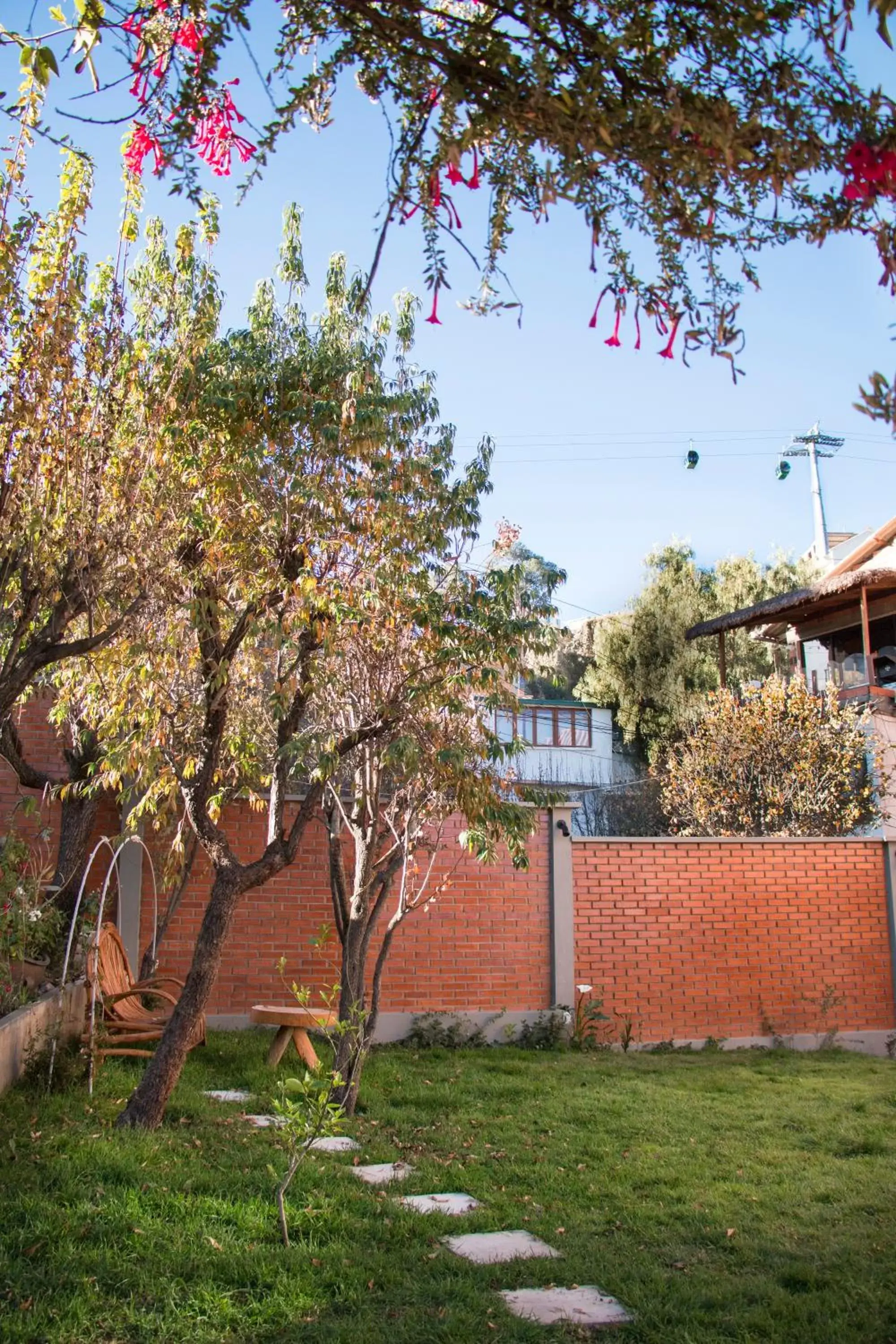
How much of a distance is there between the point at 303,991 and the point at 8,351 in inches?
128

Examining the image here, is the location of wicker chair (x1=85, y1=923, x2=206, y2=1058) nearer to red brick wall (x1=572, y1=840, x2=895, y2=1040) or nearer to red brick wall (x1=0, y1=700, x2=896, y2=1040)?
red brick wall (x1=0, y1=700, x2=896, y2=1040)

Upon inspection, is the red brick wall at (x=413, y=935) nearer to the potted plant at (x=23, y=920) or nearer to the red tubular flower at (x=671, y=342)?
the potted plant at (x=23, y=920)

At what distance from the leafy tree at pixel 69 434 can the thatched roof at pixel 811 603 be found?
1227 cm

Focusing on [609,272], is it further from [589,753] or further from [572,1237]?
[589,753]

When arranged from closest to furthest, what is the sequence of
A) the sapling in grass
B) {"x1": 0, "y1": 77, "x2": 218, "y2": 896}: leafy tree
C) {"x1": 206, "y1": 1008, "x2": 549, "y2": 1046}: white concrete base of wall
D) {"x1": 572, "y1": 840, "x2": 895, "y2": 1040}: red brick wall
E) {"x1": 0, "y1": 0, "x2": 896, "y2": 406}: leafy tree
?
{"x1": 0, "y1": 0, "x2": 896, "y2": 406}: leafy tree < the sapling in grass < {"x1": 0, "y1": 77, "x2": 218, "y2": 896}: leafy tree < {"x1": 206, "y1": 1008, "x2": 549, "y2": 1046}: white concrete base of wall < {"x1": 572, "y1": 840, "x2": 895, "y2": 1040}: red brick wall

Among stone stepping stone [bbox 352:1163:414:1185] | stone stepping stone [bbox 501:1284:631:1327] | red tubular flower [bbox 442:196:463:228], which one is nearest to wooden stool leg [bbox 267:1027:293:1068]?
stone stepping stone [bbox 352:1163:414:1185]

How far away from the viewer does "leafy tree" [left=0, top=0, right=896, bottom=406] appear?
2.40 meters

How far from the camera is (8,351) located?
16.8ft

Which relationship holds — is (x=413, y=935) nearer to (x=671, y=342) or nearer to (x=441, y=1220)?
(x=441, y=1220)

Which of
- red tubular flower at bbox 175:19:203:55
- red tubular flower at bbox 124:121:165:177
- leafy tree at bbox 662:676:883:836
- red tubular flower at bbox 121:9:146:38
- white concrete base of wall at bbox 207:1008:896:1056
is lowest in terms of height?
white concrete base of wall at bbox 207:1008:896:1056

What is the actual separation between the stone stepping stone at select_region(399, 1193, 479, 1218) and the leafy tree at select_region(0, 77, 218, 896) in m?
2.88

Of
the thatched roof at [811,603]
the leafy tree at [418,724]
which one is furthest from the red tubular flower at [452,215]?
the thatched roof at [811,603]

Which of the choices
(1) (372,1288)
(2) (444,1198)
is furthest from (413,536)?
(1) (372,1288)

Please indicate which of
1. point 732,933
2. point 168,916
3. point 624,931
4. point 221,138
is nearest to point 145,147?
point 221,138
